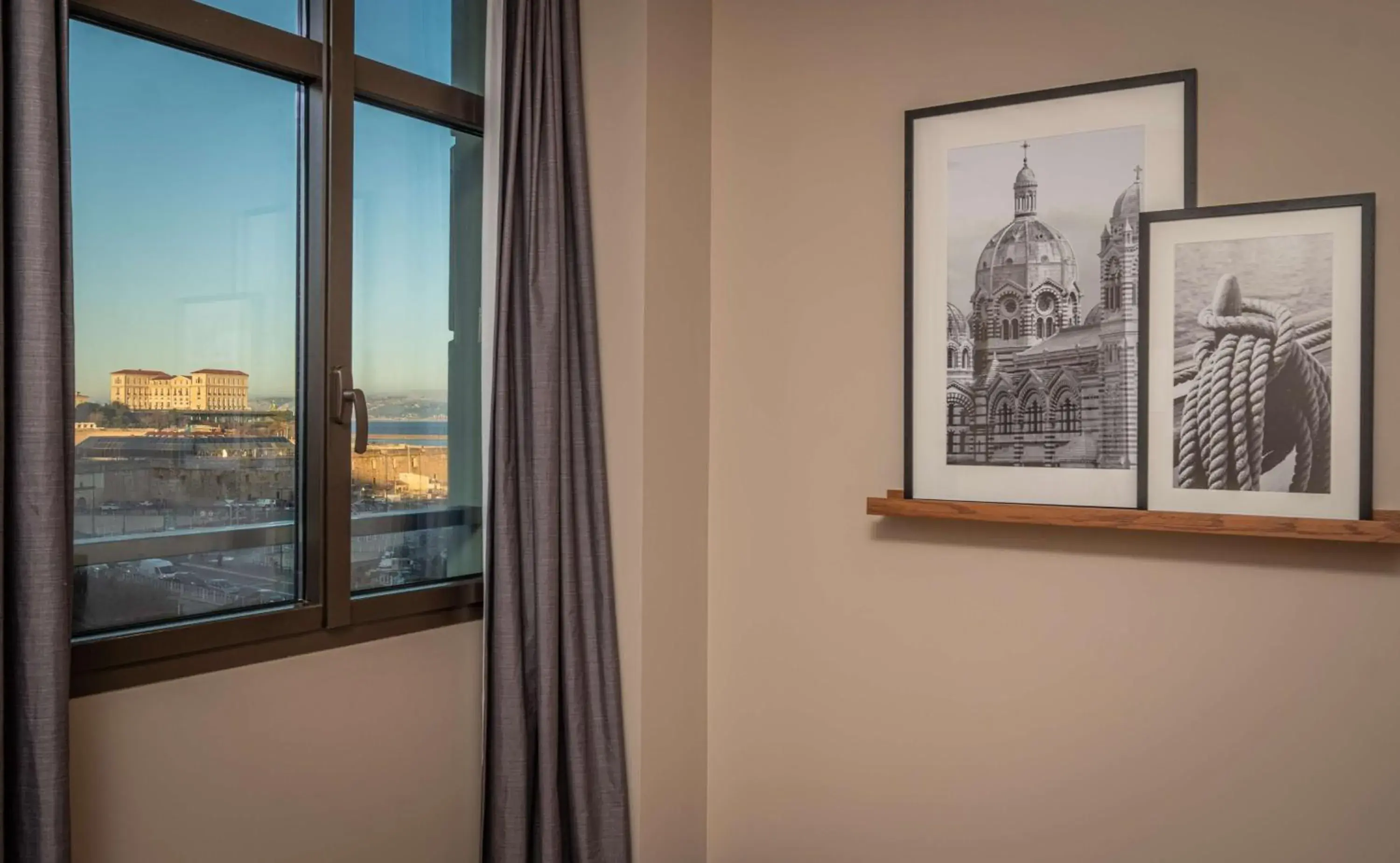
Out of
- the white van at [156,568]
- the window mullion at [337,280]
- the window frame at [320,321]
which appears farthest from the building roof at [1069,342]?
the white van at [156,568]

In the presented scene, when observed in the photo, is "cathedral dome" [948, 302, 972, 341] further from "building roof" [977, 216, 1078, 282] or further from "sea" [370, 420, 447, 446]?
"sea" [370, 420, 447, 446]

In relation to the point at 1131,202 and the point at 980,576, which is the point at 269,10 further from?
the point at 980,576

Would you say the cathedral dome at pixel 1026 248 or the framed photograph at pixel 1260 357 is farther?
the cathedral dome at pixel 1026 248

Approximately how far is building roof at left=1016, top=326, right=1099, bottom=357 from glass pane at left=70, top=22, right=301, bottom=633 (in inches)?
61.7

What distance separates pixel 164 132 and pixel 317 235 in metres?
0.32

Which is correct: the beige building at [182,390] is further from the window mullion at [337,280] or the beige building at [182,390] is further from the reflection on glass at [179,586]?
the reflection on glass at [179,586]

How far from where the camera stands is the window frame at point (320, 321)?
1.84 metres

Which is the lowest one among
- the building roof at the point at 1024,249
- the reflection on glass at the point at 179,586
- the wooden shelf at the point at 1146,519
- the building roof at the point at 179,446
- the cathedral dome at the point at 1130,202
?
the reflection on glass at the point at 179,586

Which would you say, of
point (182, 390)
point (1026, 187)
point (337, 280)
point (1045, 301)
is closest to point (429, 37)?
point (337, 280)

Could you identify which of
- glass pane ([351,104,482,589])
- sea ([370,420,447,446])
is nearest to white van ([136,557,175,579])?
glass pane ([351,104,482,589])

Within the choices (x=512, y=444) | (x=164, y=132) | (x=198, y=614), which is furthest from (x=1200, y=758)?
(x=164, y=132)

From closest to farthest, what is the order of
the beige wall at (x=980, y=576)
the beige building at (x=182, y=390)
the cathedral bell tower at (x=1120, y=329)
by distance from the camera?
the beige building at (x=182, y=390), the beige wall at (x=980, y=576), the cathedral bell tower at (x=1120, y=329)

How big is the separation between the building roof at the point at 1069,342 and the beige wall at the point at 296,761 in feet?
4.64

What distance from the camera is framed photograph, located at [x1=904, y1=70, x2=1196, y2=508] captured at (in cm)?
219
